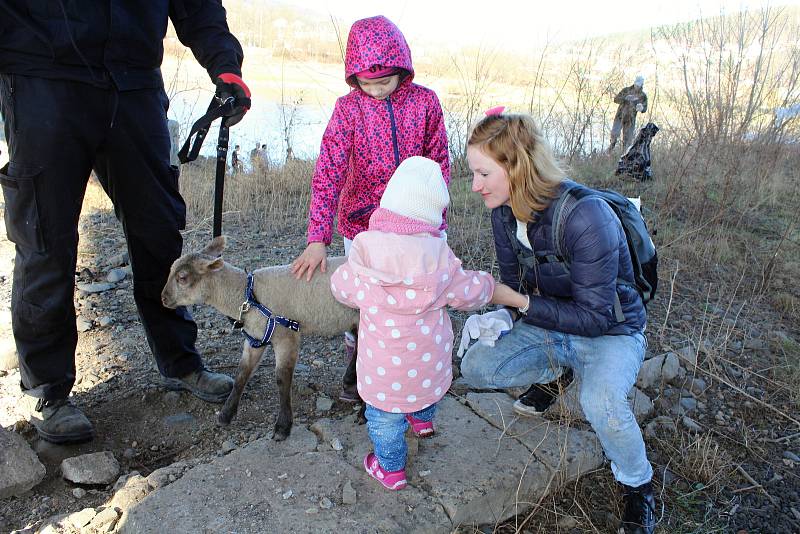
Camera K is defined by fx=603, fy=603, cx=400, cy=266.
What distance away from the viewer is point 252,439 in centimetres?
339

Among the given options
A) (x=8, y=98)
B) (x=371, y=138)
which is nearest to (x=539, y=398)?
(x=371, y=138)

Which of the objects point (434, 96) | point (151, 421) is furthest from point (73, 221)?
point (434, 96)

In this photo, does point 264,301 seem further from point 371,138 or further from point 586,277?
point 586,277

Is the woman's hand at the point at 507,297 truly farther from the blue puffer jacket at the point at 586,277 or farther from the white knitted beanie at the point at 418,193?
the white knitted beanie at the point at 418,193

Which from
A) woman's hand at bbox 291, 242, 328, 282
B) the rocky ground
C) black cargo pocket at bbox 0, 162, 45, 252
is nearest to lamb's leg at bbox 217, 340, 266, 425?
the rocky ground

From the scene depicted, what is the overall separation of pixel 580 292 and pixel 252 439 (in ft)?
6.43

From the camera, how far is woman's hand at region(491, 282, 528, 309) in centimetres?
280

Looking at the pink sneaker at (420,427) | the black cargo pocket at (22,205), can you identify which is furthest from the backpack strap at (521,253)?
the black cargo pocket at (22,205)

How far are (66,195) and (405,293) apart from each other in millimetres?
1891

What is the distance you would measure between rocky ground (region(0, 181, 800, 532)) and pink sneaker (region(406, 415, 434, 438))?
8cm

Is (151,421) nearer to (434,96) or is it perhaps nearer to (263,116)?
(434,96)

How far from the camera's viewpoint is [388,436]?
2.73 meters

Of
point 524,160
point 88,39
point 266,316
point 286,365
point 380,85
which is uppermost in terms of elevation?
point 88,39

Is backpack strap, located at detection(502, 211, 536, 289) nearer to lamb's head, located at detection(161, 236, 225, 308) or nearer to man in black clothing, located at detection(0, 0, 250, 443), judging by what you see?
lamb's head, located at detection(161, 236, 225, 308)
